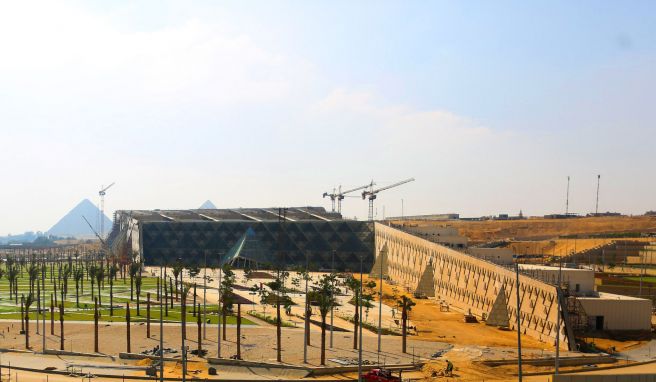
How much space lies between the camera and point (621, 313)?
78.6 meters

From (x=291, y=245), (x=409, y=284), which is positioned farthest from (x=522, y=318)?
(x=291, y=245)

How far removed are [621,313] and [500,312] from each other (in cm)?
1582

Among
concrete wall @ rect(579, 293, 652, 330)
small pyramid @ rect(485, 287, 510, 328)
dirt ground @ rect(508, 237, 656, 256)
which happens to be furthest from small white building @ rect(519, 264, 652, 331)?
dirt ground @ rect(508, 237, 656, 256)

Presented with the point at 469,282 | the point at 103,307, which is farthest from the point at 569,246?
the point at 103,307

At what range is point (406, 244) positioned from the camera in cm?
14825

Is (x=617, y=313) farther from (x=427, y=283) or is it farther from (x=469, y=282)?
(x=427, y=283)

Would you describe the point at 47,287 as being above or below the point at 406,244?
below

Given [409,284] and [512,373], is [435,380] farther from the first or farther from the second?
[409,284]

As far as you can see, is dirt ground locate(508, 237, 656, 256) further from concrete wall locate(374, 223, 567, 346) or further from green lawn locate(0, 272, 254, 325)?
green lawn locate(0, 272, 254, 325)

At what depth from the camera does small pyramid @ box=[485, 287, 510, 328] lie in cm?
8931

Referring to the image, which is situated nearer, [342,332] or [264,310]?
[342,332]

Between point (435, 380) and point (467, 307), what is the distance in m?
49.4

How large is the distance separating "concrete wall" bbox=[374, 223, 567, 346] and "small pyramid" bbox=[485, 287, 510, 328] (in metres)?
0.68

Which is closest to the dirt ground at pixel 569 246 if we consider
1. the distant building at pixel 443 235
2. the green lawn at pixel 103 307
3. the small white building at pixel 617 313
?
the distant building at pixel 443 235
